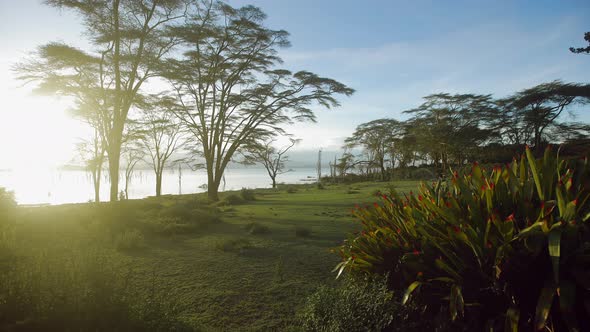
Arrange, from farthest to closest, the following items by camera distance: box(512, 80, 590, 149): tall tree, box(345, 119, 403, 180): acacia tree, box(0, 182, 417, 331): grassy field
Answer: box(345, 119, 403, 180): acacia tree, box(512, 80, 590, 149): tall tree, box(0, 182, 417, 331): grassy field

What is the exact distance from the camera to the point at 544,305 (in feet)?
5.94

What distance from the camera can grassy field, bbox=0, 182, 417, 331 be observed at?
2773mm

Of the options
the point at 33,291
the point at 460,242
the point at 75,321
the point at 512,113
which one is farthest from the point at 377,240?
the point at 512,113

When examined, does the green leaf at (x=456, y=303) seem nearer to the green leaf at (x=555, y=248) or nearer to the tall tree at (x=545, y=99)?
the green leaf at (x=555, y=248)

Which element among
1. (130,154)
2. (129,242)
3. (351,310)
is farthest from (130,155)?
(351,310)

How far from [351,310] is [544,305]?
1.26 metres

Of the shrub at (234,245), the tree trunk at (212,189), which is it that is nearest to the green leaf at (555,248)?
the shrub at (234,245)

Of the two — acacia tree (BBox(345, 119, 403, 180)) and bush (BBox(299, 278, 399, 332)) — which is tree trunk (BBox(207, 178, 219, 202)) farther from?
acacia tree (BBox(345, 119, 403, 180))

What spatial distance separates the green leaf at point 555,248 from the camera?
1792mm

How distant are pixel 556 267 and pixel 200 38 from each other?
1567 cm

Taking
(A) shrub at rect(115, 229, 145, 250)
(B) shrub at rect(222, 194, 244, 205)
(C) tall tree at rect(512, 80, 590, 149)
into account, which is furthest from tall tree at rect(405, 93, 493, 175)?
(A) shrub at rect(115, 229, 145, 250)

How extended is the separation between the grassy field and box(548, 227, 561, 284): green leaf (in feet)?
6.47

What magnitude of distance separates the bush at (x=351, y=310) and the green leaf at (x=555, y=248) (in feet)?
3.57

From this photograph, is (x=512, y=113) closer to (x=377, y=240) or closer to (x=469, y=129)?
(x=469, y=129)
